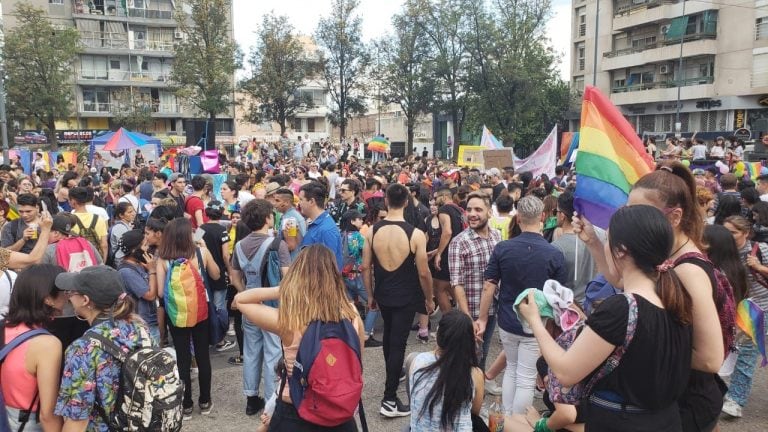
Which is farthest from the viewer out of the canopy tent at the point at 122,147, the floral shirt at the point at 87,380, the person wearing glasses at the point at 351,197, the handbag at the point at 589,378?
the canopy tent at the point at 122,147

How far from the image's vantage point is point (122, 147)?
18953mm

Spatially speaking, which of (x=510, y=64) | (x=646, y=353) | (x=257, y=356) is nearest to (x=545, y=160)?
(x=257, y=356)

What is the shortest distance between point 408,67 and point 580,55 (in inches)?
649

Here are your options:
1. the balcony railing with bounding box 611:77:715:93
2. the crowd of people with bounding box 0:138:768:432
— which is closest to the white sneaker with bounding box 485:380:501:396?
the crowd of people with bounding box 0:138:768:432

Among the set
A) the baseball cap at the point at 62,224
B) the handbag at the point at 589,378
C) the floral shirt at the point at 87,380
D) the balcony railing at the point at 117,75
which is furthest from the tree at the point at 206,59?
the handbag at the point at 589,378

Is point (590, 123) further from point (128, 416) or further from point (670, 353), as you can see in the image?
point (128, 416)

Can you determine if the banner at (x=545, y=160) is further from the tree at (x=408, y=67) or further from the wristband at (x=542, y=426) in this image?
the tree at (x=408, y=67)

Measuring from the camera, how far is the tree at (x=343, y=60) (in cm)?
3953

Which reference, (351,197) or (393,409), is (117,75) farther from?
(393,409)

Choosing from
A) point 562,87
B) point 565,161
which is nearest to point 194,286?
point 565,161

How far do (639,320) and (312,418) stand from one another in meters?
1.64

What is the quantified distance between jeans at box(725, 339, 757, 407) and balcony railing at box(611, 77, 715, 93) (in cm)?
3415

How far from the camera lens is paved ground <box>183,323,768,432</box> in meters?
4.96

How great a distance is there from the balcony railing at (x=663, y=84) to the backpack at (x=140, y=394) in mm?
37803
